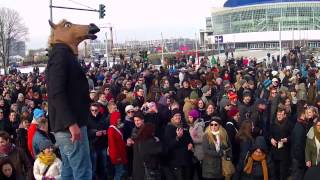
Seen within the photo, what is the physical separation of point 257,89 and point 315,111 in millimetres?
5961

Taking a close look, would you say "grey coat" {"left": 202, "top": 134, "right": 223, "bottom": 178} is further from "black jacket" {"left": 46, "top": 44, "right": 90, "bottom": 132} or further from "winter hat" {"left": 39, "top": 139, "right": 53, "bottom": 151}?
"black jacket" {"left": 46, "top": 44, "right": 90, "bottom": 132}

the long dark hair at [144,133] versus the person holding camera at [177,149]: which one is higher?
the long dark hair at [144,133]

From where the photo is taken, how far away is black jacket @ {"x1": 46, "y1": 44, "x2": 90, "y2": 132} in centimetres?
439

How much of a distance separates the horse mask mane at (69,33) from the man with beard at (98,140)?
4470mm

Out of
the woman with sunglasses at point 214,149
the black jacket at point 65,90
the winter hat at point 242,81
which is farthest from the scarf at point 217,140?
the winter hat at point 242,81

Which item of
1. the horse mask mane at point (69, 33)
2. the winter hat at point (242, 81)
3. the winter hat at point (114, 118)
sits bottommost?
the winter hat at point (114, 118)

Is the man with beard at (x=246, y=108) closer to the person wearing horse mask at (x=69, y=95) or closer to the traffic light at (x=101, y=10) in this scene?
the person wearing horse mask at (x=69, y=95)

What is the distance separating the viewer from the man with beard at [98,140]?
911 cm

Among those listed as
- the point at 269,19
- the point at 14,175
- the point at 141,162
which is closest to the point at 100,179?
the point at 141,162

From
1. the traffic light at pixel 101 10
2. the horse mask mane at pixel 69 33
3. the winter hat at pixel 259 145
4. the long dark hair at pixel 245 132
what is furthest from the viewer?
the traffic light at pixel 101 10

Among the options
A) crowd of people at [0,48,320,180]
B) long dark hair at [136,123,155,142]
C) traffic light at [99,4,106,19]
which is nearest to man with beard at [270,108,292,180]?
crowd of people at [0,48,320,180]

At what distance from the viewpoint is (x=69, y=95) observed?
446 cm

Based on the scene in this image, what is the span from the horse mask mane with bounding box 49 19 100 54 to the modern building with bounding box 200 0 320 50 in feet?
322

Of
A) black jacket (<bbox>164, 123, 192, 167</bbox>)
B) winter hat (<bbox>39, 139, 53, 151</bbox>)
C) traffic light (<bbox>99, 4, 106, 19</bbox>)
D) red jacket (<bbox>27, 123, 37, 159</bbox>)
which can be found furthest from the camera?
traffic light (<bbox>99, 4, 106, 19</bbox>)
